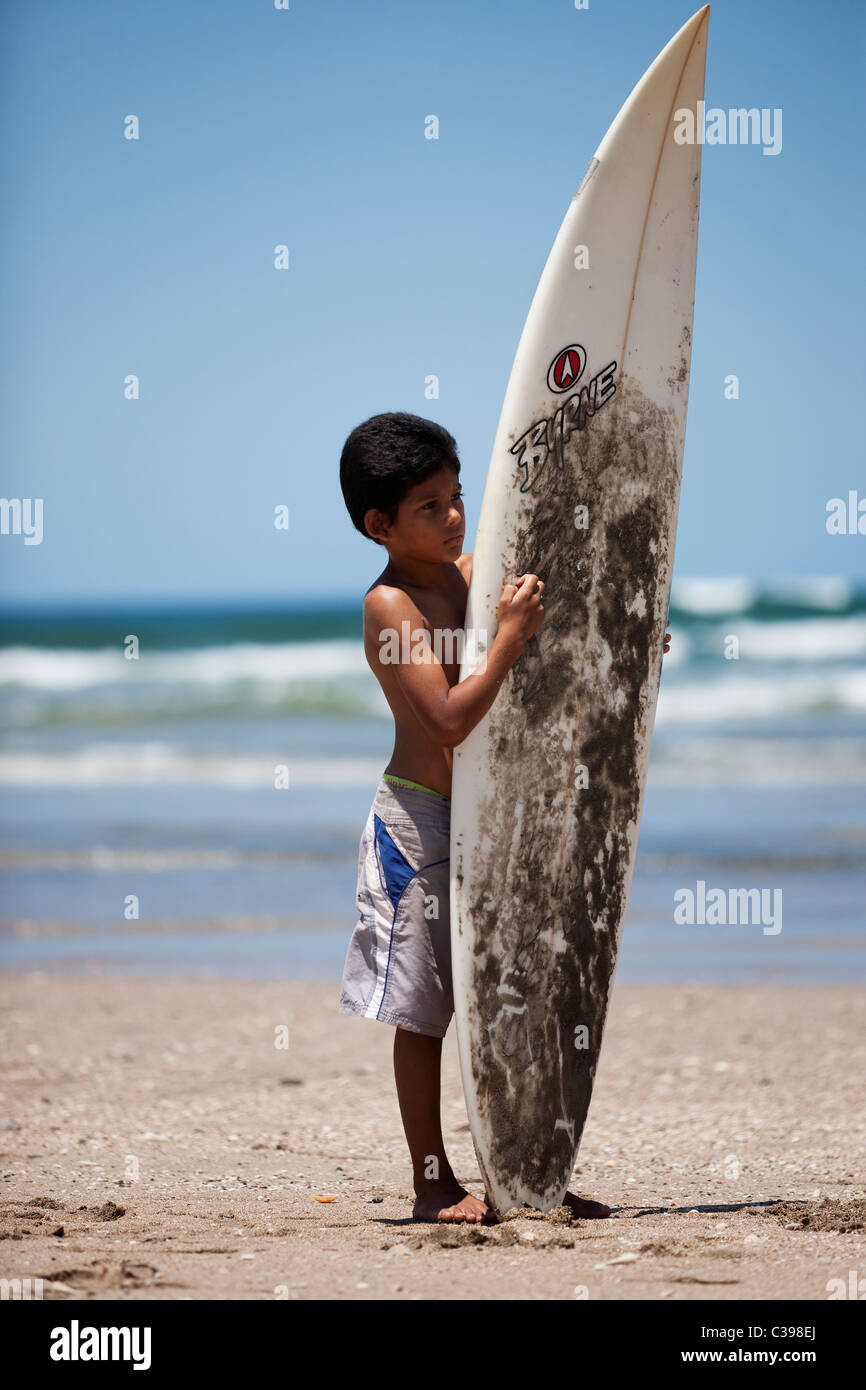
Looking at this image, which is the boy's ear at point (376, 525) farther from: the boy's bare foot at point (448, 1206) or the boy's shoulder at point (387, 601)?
the boy's bare foot at point (448, 1206)

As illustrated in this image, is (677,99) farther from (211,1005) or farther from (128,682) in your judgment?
(128,682)

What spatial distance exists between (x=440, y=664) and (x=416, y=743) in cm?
21

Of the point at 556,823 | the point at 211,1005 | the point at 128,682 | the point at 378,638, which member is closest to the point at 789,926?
the point at 211,1005

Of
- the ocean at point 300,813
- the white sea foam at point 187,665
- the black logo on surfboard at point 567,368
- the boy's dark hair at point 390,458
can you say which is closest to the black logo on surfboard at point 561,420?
the black logo on surfboard at point 567,368

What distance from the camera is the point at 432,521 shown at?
2986mm

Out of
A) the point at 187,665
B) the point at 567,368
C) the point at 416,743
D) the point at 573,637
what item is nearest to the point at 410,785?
the point at 416,743

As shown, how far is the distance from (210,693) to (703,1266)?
19.1 m

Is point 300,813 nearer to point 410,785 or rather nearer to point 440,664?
point 410,785

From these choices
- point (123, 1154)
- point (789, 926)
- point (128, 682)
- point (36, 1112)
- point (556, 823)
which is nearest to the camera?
point (556, 823)

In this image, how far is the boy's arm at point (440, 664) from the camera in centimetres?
289

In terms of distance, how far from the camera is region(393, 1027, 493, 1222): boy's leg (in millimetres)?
2988

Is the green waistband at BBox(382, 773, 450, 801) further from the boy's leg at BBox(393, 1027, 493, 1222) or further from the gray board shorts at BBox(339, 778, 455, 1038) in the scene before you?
the boy's leg at BBox(393, 1027, 493, 1222)

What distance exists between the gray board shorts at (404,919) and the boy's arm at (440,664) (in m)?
0.23
